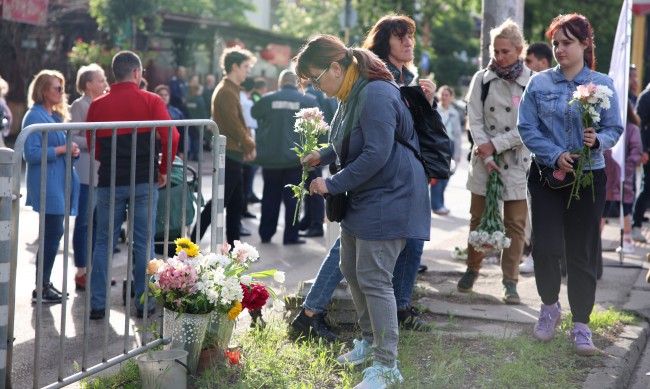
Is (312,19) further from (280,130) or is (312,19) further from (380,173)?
(380,173)

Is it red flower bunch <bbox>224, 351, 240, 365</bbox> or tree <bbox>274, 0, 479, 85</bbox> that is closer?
red flower bunch <bbox>224, 351, 240, 365</bbox>

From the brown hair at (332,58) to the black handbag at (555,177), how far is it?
1369mm

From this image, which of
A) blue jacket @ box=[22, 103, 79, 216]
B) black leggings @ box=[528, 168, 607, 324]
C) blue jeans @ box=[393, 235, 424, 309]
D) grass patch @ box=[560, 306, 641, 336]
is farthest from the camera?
blue jacket @ box=[22, 103, 79, 216]

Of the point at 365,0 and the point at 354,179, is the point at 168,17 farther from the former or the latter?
the point at 354,179

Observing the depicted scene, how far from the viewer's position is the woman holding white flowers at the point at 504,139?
6.88 metres

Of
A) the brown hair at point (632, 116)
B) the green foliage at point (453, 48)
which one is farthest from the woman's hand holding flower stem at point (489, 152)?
the green foliage at point (453, 48)

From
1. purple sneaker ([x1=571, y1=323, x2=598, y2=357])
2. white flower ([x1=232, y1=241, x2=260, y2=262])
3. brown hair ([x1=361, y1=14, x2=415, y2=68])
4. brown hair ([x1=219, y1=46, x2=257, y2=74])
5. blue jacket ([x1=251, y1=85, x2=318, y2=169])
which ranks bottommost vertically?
purple sneaker ([x1=571, y1=323, x2=598, y2=357])

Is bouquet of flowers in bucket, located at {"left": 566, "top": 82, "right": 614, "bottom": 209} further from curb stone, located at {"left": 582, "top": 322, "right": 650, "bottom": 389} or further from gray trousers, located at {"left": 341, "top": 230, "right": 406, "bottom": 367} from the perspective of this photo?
gray trousers, located at {"left": 341, "top": 230, "right": 406, "bottom": 367}

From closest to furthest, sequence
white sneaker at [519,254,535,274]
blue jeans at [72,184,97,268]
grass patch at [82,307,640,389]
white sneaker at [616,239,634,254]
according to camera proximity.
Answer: grass patch at [82,307,640,389]
blue jeans at [72,184,97,268]
white sneaker at [519,254,535,274]
white sneaker at [616,239,634,254]

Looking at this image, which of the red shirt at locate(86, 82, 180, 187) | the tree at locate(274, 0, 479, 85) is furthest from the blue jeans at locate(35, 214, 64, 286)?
the tree at locate(274, 0, 479, 85)

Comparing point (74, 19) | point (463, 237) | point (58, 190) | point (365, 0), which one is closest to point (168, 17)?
point (74, 19)

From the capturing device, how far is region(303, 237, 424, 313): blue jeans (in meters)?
5.56

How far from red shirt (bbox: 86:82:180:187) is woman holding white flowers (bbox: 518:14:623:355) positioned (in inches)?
91.1

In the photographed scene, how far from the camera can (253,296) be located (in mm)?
5113
